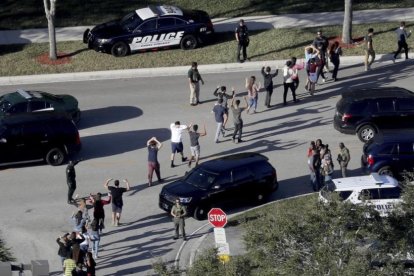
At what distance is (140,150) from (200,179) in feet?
16.3

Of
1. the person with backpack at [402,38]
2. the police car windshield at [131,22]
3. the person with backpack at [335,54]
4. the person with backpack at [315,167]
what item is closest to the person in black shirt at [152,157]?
the person with backpack at [315,167]

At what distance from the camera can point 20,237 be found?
91.8 feet

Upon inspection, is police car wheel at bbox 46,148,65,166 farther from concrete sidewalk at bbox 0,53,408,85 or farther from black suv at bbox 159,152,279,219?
concrete sidewalk at bbox 0,53,408,85

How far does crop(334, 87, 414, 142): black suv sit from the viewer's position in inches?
1307

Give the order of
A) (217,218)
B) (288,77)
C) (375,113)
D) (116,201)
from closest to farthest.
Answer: (217,218) < (116,201) < (375,113) < (288,77)

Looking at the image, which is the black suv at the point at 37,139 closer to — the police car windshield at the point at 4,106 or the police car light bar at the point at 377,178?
the police car windshield at the point at 4,106

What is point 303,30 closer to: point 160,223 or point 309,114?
point 309,114

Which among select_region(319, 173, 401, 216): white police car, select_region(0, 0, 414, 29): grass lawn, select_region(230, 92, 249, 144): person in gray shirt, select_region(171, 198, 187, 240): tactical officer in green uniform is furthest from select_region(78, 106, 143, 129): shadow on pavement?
select_region(319, 173, 401, 216): white police car

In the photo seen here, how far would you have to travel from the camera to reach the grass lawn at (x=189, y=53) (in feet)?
136

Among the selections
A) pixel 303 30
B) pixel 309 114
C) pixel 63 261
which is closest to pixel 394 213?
pixel 63 261

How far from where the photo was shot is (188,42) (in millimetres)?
42500

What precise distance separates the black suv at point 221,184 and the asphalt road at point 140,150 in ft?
1.96

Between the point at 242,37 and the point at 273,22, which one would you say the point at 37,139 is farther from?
the point at 273,22

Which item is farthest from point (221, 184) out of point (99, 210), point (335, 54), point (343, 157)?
point (335, 54)
